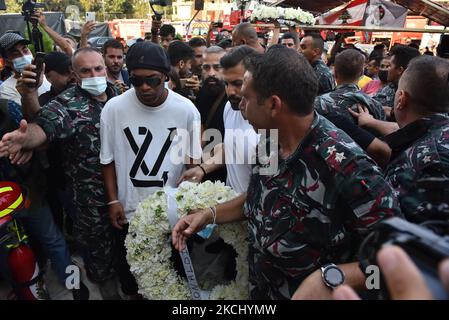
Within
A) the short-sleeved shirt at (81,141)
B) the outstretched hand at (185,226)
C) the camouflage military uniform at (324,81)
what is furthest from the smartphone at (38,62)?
the camouflage military uniform at (324,81)

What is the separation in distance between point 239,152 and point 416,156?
105 centimetres

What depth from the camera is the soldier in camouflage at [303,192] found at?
1.37 meters

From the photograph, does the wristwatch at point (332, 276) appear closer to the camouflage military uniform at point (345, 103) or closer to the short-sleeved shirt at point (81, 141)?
the camouflage military uniform at point (345, 103)

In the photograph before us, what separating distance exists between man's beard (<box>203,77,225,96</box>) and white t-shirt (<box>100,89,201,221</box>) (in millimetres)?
863

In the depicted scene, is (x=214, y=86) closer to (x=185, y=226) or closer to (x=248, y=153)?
(x=248, y=153)

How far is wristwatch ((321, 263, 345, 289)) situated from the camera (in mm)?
1331

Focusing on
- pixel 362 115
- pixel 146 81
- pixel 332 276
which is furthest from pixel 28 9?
pixel 332 276

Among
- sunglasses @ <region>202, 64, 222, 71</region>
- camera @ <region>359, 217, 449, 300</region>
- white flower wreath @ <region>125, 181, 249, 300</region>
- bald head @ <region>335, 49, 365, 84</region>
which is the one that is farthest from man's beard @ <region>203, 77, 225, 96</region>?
camera @ <region>359, 217, 449, 300</region>

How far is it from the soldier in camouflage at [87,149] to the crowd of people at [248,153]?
0.01 metres

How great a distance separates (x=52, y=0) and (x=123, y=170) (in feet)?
167

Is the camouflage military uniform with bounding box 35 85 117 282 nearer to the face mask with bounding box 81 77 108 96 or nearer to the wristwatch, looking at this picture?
the face mask with bounding box 81 77 108 96

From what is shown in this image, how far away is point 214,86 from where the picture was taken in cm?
342
